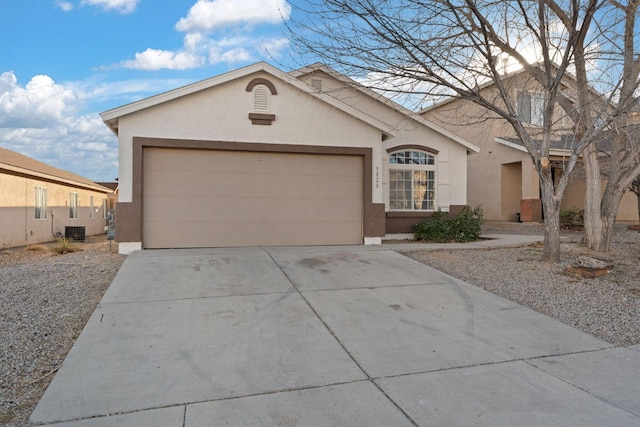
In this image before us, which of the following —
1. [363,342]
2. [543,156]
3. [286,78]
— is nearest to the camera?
[363,342]

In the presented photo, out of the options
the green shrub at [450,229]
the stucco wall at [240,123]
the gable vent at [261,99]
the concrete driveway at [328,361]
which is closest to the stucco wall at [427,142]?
the green shrub at [450,229]

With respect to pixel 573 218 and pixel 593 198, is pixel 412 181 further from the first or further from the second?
pixel 573 218

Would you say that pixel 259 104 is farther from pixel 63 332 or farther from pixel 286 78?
pixel 63 332

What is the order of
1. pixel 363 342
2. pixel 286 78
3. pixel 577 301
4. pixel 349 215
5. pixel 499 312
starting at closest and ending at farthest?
1. pixel 363 342
2. pixel 499 312
3. pixel 577 301
4. pixel 286 78
5. pixel 349 215

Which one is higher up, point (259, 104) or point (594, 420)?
point (259, 104)

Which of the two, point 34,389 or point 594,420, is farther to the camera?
point 34,389

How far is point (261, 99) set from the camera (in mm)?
11289

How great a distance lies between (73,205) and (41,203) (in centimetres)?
413

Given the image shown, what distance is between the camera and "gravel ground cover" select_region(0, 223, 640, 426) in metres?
4.34

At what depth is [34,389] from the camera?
3.93 m

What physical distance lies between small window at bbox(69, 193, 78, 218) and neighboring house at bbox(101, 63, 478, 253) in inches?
489

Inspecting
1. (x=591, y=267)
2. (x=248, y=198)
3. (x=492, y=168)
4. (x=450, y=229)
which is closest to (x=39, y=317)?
(x=248, y=198)

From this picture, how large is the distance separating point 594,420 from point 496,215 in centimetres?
1899

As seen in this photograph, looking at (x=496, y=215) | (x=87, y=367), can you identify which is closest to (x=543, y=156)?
(x=87, y=367)
